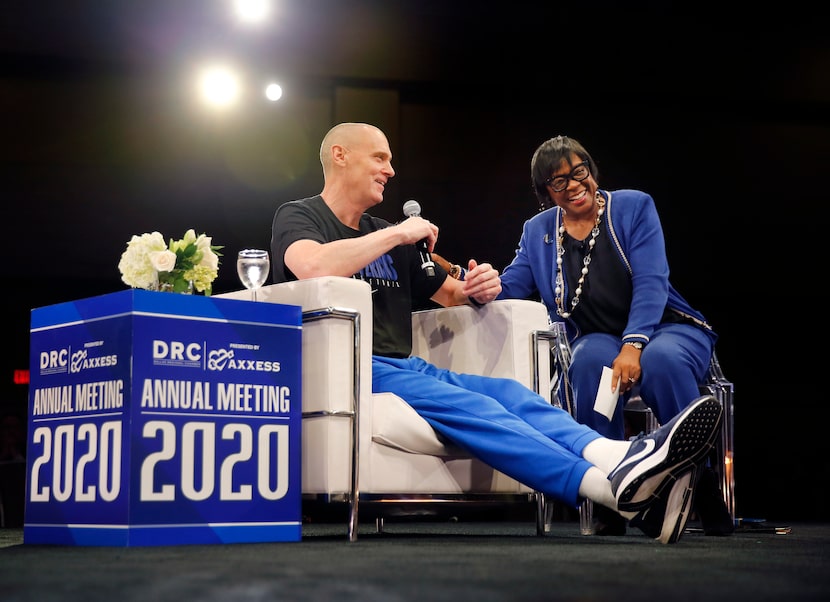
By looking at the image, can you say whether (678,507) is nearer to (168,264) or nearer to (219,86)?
(168,264)

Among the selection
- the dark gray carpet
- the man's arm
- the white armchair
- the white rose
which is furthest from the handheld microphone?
the dark gray carpet

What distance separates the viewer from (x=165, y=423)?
224cm

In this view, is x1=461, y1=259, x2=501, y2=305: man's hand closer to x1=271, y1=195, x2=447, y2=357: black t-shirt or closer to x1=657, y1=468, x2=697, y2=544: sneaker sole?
x1=271, y1=195, x2=447, y2=357: black t-shirt

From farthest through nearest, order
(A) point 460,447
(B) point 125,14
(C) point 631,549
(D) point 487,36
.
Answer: (D) point 487,36 < (B) point 125,14 < (A) point 460,447 < (C) point 631,549

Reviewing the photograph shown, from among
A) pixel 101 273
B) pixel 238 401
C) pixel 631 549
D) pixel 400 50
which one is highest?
pixel 400 50

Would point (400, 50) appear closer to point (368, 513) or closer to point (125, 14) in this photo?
point (125, 14)

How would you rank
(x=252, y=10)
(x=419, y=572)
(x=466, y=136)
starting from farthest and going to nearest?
1. (x=466, y=136)
2. (x=252, y=10)
3. (x=419, y=572)

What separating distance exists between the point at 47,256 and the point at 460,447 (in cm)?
424

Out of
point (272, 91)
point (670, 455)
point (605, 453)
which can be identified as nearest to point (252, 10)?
point (272, 91)

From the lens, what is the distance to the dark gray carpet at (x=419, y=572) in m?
1.33

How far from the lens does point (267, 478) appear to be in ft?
7.82

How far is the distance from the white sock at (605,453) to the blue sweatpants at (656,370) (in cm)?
59

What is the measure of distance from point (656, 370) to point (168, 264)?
1373mm

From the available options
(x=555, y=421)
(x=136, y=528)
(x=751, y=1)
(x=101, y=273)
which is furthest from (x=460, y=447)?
(x=751, y=1)
